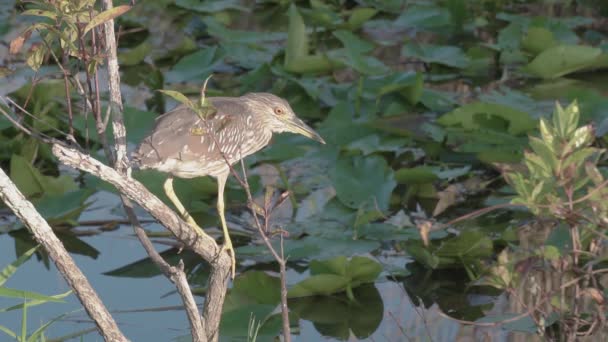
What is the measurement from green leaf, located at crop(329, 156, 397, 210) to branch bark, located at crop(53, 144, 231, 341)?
1.44 m

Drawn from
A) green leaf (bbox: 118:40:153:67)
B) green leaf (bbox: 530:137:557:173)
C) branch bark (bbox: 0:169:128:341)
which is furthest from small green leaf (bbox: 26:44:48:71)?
green leaf (bbox: 118:40:153:67)

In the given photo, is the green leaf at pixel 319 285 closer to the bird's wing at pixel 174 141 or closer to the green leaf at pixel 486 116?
the bird's wing at pixel 174 141

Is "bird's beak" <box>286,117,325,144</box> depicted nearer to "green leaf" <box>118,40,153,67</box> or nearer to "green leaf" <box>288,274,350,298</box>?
"green leaf" <box>288,274,350,298</box>

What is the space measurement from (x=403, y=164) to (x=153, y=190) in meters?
1.55

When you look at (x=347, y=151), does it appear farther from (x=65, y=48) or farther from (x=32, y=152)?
(x=65, y=48)

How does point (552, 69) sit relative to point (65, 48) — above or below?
below

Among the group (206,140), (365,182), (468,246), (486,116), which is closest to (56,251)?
(206,140)

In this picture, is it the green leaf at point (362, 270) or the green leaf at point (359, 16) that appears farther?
the green leaf at point (359, 16)

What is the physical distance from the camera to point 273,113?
3.98 meters

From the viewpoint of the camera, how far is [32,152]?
16.7 feet

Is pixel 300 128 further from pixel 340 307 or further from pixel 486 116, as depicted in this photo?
pixel 486 116

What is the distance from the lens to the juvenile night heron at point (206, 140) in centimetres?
330

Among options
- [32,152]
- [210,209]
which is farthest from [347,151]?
Result: [32,152]

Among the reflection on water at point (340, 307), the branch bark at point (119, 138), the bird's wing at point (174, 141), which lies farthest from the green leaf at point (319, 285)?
the branch bark at point (119, 138)
